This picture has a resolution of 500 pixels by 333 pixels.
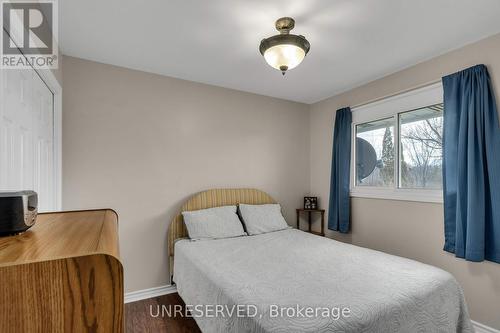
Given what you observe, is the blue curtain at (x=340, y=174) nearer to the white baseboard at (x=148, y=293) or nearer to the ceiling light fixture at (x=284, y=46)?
the ceiling light fixture at (x=284, y=46)

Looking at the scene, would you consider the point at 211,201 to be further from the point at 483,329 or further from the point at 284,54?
the point at 483,329

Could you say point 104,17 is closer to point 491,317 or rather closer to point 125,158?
point 125,158

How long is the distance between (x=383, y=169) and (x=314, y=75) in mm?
1409

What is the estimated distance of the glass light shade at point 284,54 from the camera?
1882 mm

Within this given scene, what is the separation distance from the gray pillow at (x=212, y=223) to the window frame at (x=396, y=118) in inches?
63.7

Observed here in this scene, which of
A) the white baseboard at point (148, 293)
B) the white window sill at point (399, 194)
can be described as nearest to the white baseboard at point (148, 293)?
the white baseboard at point (148, 293)

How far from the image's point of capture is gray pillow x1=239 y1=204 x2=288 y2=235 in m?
3.09

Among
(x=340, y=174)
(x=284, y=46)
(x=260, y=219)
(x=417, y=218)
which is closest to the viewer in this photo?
(x=284, y=46)

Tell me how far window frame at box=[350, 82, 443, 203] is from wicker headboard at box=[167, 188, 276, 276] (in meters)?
1.27

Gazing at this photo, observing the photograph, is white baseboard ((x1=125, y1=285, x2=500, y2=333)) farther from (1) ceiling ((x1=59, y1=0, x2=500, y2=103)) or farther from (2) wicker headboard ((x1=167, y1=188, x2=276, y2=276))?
(1) ceiling ((x1=59, y1=0, x2=500, y2=103))

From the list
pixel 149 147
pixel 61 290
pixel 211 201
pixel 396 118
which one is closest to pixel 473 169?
pixel 396 118

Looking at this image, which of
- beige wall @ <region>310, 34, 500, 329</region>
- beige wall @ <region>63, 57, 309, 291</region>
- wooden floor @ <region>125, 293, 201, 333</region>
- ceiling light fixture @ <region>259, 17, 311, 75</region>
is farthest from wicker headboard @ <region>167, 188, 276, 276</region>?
ceiling light fixture @ <region>259, 17, 311, 75</region>

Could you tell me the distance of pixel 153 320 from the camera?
7.83 feet

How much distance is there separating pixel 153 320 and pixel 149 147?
1737mm
